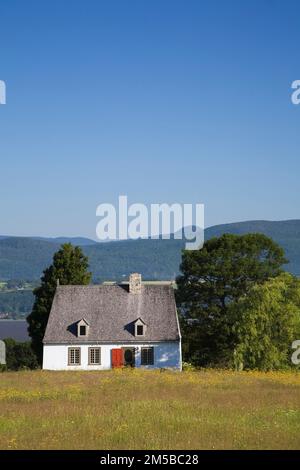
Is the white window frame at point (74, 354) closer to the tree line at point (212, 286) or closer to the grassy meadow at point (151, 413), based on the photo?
the tree line at point (212, 286)

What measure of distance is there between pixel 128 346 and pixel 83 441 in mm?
37443

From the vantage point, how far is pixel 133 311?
6156 cm

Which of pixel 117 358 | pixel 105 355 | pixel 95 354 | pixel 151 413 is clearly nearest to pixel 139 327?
pixel 117 358

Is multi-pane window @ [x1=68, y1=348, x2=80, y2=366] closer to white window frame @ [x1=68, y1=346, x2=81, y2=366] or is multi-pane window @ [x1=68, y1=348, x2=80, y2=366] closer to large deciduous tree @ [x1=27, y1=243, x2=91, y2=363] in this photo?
white window frame @ [x1=68, y1=346, x2=81, y2=366]

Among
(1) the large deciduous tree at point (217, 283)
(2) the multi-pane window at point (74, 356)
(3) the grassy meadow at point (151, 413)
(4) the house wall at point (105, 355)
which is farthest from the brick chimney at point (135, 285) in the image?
(3) the grassy meadow at point (151, 413)

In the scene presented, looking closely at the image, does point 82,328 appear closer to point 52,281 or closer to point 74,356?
point 74,356

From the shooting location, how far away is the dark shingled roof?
60062mm

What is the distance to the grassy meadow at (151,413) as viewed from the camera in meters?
22.6

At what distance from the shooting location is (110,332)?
198 feet

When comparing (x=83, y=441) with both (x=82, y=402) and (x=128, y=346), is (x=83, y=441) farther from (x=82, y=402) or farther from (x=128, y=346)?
(x=128, y=346)

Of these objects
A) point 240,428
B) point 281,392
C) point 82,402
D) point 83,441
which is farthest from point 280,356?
point 83,441

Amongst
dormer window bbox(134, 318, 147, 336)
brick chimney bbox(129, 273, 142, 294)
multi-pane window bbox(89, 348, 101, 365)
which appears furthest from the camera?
brick chimney bbox(129, 273, 142, 294)

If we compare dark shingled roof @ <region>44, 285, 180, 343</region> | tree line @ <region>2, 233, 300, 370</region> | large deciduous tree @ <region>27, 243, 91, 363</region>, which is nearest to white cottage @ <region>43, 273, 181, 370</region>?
dark shingled roof @ <region>44, 285, 180, 343</region>

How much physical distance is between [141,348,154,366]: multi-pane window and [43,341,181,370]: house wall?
25cm
